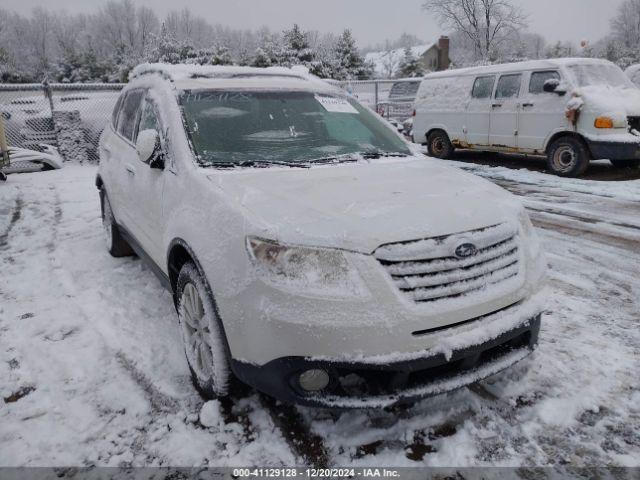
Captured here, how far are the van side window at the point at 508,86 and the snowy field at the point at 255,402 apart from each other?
595cm

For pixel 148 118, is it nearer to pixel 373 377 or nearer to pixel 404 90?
pixel 373 377

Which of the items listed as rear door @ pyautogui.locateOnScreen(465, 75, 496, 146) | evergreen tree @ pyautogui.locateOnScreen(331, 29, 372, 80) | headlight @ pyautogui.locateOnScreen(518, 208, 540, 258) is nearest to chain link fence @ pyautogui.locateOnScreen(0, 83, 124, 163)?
rear door @ pyautogui.locateOnScreen(465, 75, 496, 146)

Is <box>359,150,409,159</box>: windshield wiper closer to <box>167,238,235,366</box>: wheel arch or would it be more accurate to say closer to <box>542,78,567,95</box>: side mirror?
<box>167,238,235,366</box>: wheel arch

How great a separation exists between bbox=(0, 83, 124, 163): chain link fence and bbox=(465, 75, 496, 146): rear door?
8263 mm

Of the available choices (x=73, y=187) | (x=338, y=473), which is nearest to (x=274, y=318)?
(x=338, y=473)

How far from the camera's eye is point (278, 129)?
334cm

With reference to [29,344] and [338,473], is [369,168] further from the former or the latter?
[29,344]

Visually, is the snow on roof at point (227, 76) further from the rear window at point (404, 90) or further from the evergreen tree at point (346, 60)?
the evergreen tree at point (346, 60)

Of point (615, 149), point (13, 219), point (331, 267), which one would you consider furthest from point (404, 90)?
point (331, 267)

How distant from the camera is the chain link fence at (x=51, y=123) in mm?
11875

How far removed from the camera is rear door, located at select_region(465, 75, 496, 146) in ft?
32.2

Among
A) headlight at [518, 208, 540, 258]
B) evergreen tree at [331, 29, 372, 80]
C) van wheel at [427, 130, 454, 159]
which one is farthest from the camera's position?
evergreen tree at [331, 29, 372, 80]

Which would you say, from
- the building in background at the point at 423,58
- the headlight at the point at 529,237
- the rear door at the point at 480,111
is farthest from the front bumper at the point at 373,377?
the building in background at the point at 423,58

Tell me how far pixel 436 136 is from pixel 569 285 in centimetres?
796
